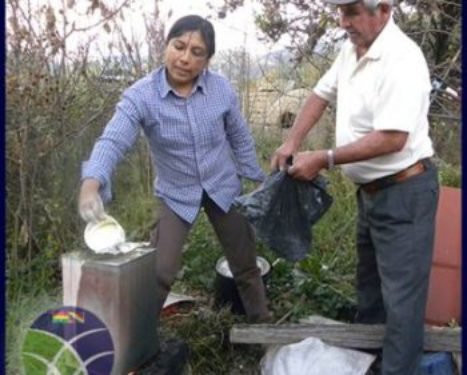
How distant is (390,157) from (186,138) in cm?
98

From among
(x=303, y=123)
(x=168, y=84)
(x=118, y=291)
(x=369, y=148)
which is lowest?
(x=118, y=291)

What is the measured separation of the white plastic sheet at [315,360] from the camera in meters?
3.34

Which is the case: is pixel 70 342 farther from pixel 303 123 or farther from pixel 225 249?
pixel 303 123

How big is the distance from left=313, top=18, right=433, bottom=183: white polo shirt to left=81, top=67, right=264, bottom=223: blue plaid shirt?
25.0 inches

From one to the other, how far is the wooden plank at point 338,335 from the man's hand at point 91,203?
110 cm

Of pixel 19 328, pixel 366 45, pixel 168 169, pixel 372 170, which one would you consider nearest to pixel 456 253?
pixel 372 170

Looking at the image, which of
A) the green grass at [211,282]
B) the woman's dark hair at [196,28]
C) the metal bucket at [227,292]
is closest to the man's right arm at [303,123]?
the woman's dark hair at [196,28]

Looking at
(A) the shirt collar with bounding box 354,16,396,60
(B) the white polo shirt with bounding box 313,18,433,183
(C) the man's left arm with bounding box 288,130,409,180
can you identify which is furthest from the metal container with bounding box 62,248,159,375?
(A) the shirt collar with bounding box 354,16,396,60

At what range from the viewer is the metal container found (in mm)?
2961

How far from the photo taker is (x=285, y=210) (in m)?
3.41

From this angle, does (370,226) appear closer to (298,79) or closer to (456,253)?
(456,253)

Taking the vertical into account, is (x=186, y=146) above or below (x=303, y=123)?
below

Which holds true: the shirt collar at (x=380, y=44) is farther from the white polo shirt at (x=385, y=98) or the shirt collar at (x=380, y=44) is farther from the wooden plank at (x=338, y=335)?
the wooden plank at (x=338, y=335)

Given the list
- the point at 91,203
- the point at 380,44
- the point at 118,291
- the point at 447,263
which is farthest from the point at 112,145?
the point at 447,263
